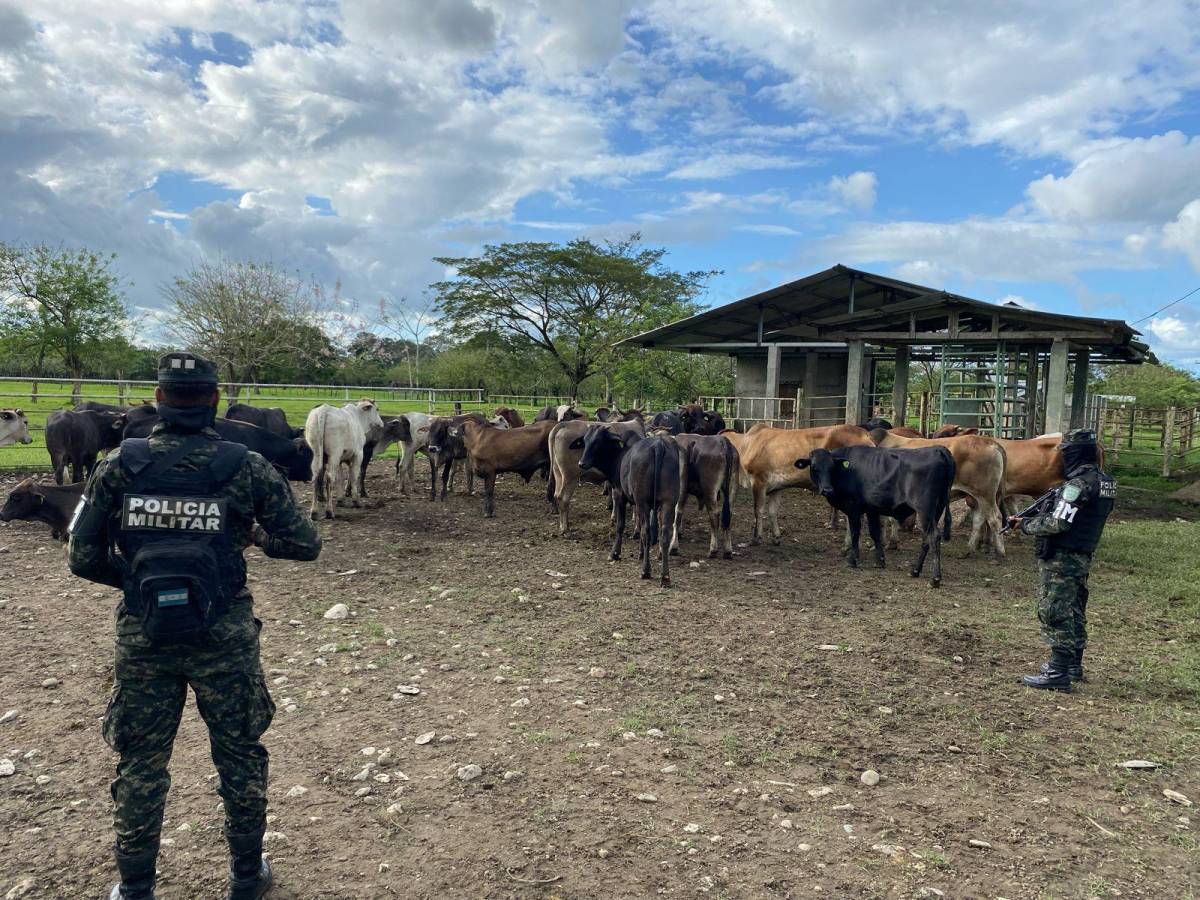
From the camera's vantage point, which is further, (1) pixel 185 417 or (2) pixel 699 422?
(2) pixel 699 422

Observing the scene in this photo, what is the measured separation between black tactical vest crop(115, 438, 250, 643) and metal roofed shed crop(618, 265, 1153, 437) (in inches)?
619

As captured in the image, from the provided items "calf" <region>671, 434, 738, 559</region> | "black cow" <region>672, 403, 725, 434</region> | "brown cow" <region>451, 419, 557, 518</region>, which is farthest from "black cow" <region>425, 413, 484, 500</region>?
"calf" <region>671, 434, 738, 559</region>

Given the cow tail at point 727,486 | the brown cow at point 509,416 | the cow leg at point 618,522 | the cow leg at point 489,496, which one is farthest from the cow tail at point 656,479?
the brown cow at point 509,416

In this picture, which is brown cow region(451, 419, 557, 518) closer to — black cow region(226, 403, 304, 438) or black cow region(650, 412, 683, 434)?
black cow region(650, 412, 683, 434)

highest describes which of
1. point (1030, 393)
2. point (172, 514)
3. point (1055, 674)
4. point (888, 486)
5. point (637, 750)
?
point (1030, 393)

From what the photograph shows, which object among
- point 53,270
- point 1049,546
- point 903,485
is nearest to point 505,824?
point 1049,546

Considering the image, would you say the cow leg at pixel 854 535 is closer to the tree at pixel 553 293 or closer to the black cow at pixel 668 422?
the black cow at pixel 668 422

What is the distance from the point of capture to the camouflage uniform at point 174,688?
2.92 meters

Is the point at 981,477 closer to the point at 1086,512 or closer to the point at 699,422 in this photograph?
the point at 1086,512

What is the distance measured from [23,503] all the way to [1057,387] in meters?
17.7

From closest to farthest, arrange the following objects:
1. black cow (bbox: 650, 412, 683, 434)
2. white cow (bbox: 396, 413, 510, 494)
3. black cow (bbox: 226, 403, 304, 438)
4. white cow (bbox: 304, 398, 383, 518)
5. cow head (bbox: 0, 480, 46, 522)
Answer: cow head (bbox: 0, 480, 46, 522) → white cow (bbox: 304, 398, 383, 518) → black cow (bbox: 226, 403, 304, 438) → black cow (bbox: 650, 412, 683, 434) → white cow (bbox: 396, 413, 510, 494)

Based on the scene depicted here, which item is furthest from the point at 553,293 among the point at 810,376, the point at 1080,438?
the point at 1080,438

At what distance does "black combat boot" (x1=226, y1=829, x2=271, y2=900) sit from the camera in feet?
9.76

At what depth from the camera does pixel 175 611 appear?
9.11ft
